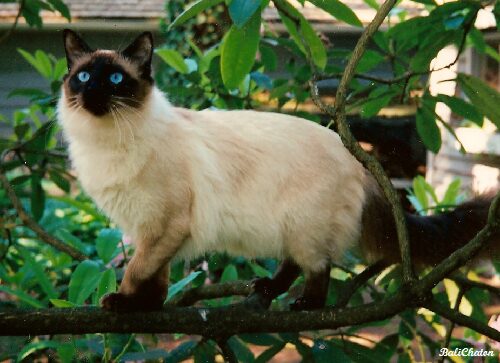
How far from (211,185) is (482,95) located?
32.1 inches

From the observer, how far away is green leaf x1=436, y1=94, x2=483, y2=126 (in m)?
1.89

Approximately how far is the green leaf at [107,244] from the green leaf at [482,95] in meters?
1.26

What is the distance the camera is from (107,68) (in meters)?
1.68

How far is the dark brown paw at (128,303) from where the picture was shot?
5.05 feet

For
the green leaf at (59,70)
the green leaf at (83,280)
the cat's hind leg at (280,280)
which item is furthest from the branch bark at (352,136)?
the green leaf at (59,70)

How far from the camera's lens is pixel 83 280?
179cm

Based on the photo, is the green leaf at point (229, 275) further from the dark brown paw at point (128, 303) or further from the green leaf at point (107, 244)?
the dark brown paw at point (128, 303)

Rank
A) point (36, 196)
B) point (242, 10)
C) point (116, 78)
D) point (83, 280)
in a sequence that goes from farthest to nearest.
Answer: point (36, 196) < point (83, 280) < point (116, 78) < point (242, 10)

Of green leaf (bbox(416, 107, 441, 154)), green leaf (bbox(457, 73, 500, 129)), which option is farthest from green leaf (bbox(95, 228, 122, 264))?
green leaf (bbox(457, 73, 500, 129))

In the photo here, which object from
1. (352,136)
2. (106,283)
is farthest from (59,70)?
(352,136)

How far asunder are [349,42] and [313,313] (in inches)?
162

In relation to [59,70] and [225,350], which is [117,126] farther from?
[59,70]

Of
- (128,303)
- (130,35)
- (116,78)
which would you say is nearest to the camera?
(128,303)

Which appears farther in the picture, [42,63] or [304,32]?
[42,63]
